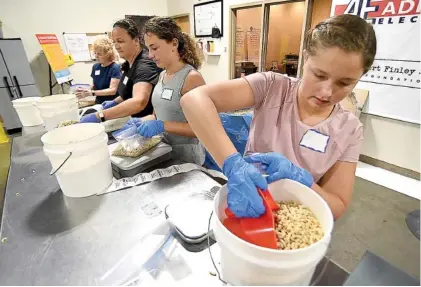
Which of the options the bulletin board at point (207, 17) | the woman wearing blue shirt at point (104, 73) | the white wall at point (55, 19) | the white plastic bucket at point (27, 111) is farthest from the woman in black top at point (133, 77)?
the white wall at point (55, 19)

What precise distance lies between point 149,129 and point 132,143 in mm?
104

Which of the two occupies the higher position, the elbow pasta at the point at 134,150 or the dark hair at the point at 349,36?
the dark hair at the point at 349,36

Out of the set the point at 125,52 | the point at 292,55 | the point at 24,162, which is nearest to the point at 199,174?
the point at 24,162

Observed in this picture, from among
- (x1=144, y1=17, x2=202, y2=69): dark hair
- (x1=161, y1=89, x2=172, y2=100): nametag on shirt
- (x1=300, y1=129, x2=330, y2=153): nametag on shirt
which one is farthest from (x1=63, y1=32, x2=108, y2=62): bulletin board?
(x1=300, y1=129, x2=330, y2=153): nametag on shirt

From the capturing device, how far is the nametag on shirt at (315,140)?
0.79 m

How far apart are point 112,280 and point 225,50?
13.8 ft

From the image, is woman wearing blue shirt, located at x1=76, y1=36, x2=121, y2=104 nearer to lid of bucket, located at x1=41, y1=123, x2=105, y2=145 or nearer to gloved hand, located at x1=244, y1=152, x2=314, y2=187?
lid of bucket, located at x1=41, y1=123, x2=105, y2=145

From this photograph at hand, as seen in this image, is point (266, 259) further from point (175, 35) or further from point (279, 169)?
point (175, 35)

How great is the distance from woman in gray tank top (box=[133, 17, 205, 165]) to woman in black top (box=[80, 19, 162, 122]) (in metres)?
0.21

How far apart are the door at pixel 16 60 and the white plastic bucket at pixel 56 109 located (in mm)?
2943

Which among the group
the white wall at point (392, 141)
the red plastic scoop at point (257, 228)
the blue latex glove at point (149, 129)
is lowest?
the white wall at point (392, 141)

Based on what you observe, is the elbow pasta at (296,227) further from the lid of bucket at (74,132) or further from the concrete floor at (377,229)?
the concrete floor at (377,229)

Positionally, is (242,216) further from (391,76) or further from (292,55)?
(292,55)

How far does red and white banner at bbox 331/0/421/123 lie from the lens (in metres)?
2.01
